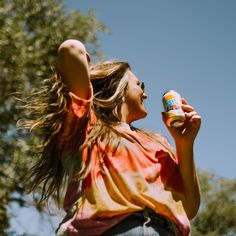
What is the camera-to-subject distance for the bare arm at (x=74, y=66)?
213cm

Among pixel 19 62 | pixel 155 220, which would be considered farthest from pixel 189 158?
pixel 19 62

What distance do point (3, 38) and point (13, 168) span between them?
243 centimetres

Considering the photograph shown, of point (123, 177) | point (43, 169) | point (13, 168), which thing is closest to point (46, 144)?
point (43, 169)

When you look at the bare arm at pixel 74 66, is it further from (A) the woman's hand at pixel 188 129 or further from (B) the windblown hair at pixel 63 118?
(A) the woman's hand at pixel 188 129

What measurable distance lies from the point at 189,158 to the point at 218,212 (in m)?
19.6

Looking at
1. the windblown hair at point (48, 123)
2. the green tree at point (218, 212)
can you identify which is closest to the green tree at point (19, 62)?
the windblown hair at point (48, 123)

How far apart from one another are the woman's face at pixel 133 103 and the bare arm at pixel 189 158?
0.84ft

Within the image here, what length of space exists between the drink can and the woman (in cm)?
3

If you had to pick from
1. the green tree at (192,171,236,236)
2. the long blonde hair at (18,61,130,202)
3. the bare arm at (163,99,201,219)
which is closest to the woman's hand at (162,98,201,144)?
the bare arm at (163,99,201,219)

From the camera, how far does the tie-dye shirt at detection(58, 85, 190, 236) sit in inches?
80.7

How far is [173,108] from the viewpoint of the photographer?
8.05 feet

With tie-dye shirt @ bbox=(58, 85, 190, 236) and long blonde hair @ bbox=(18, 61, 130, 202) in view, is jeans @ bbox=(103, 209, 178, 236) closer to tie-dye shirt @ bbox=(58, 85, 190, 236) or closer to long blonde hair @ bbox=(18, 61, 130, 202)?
tie-dye shirt @ bbox=(58, 85, 190, 236)

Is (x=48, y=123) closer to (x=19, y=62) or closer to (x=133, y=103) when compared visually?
(x=133, y=103)

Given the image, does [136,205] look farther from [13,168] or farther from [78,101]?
[13,168]
